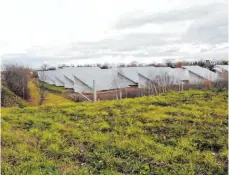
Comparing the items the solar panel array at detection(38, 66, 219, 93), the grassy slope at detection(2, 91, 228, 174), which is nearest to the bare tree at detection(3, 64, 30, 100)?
the solar panel array at detection(38, 66, 219, 93)

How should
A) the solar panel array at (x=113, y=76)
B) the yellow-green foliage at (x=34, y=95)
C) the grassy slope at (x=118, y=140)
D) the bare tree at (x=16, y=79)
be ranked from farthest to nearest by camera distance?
the solar panel array at (x=113, y=76) < the bare tree at (x=16, y=79) < the yellow-green foliage at (x=34, y=95) < the grassy slope at (x=118, y=140)

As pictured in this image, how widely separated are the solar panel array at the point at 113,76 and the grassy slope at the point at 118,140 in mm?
9834

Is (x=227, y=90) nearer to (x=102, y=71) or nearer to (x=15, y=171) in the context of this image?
(x=15, y=171)

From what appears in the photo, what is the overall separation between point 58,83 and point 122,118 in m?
17.4

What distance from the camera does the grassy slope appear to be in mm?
2531

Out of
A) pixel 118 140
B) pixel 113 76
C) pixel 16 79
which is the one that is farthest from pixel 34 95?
pixel 118 140

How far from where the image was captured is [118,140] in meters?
3.17

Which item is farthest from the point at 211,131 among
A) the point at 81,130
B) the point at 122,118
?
the point at 81,130

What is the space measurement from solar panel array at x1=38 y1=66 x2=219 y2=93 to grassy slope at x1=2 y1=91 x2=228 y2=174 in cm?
983

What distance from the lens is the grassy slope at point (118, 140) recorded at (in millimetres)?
2531

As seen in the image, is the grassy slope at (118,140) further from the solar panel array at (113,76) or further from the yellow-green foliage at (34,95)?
the solar panel array at (113,76)

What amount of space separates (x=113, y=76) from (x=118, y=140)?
521 inches

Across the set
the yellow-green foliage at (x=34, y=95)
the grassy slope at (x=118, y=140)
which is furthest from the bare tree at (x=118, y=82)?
the grassy slope at (x=118, y=140)

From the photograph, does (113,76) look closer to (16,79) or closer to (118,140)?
(16,79)
